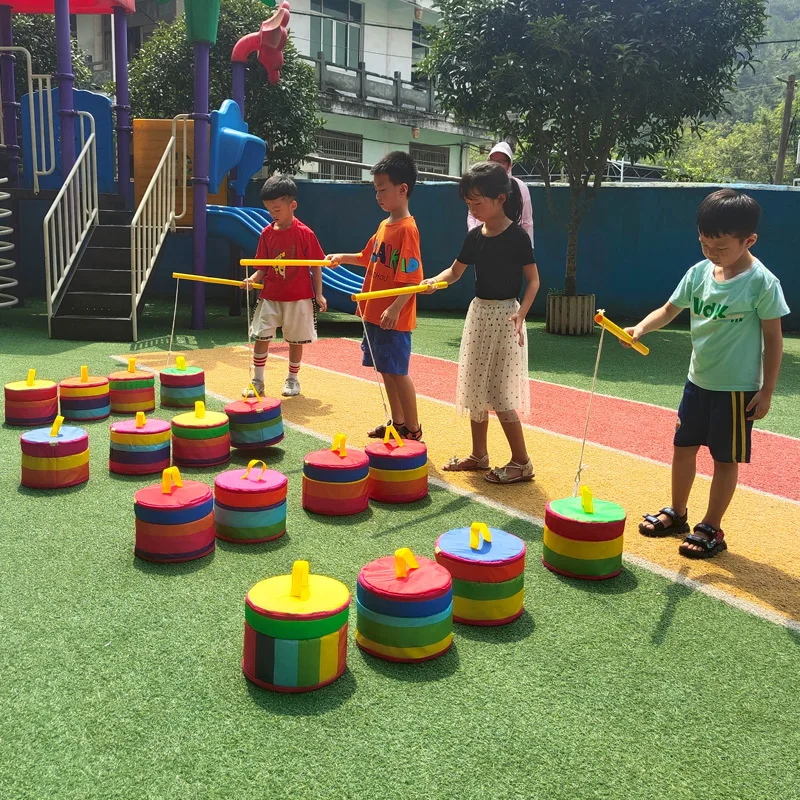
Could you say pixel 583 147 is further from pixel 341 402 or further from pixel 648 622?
pixel 648 622

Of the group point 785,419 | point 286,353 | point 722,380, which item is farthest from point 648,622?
point 286,353

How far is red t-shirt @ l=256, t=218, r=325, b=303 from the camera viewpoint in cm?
670

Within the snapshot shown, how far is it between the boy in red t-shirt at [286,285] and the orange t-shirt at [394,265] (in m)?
1.35

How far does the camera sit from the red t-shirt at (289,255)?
264 inches

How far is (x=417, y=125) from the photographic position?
31.2 meters

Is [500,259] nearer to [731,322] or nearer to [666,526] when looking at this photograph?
[731,322]

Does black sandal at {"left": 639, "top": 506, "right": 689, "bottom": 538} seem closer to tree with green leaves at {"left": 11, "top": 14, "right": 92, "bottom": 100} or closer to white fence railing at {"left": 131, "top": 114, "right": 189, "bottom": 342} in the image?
white fence railing at {"left": 131, "top": 114, "right": 189, "bottom": 342}

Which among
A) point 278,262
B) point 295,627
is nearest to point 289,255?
point 278,262

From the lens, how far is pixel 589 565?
3.50 meters

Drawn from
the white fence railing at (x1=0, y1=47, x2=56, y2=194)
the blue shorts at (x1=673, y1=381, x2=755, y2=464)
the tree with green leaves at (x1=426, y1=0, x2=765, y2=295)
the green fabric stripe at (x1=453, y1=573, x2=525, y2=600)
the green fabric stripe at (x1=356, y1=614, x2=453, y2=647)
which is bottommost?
the green fabric stripe at (x1=356, y1=614, x2=453, y2=647)

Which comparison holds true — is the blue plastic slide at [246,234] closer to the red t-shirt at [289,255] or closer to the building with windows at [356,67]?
the red t-shirt at [289,255]

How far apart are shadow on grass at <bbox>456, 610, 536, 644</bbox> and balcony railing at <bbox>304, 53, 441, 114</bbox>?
25571mm

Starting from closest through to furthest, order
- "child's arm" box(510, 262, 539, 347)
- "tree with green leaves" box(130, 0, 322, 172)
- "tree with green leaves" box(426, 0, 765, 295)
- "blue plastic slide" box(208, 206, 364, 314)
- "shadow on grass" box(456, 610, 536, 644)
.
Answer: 1. "shadow on grass" box(456, 610, 536, 644)
2. "child's arm" box(510, 262, 539, 347)
3. "tree with green leaves" box(426, 0, 765, 295)
4. "blue plastic slide" box(208, 206, 364, 314)
5. "tree with green leaves" box(130, 0, 322, 172)

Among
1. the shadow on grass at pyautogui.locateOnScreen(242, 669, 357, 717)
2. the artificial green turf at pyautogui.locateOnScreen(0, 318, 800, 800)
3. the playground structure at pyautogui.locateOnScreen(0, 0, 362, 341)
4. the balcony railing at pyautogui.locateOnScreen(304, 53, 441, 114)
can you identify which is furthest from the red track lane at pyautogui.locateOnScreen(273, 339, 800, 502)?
the balcony railing at pyautogui.locateOnScreen(304, 53, 441, 114)
